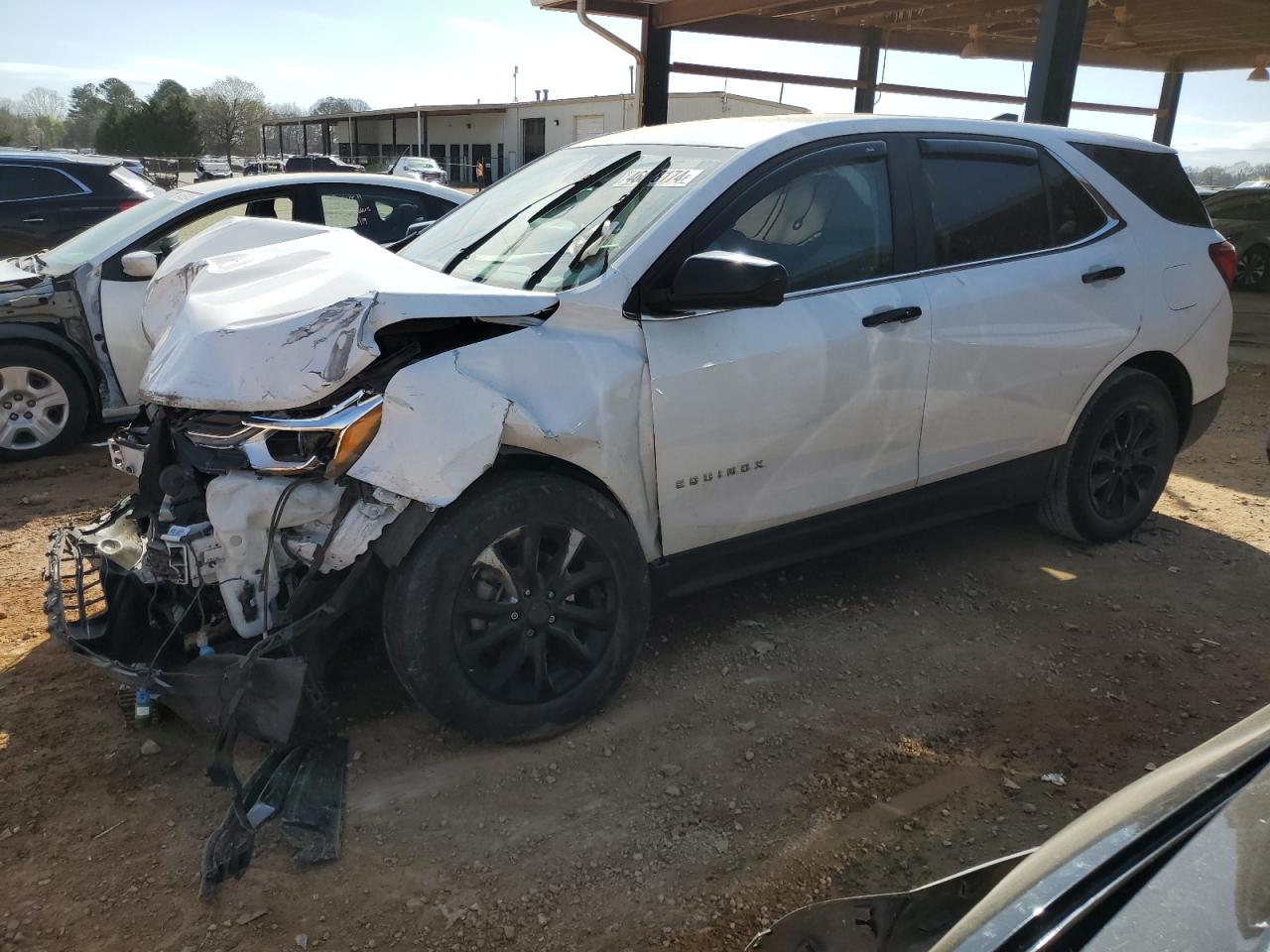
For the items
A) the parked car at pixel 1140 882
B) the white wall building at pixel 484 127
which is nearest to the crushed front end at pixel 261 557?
the parked car at pixel 1140 882

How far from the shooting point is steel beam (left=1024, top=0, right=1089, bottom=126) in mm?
6812

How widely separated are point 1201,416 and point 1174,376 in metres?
0.31

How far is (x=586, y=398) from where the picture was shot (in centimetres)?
295

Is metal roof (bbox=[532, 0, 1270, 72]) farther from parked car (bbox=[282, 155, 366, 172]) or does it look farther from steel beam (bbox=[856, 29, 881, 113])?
parked car (bbox=[282, 155, 366, 172])

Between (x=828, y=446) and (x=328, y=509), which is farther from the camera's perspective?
(x=828, y=446)

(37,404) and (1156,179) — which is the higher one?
(1156,179)

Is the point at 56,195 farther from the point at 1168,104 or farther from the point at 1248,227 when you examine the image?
the point at 1248,227

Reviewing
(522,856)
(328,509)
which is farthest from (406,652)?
(522,856)

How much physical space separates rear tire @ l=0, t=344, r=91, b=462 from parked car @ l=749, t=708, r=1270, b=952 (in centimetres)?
585

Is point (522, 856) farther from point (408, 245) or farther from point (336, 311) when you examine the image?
point (408, 245)

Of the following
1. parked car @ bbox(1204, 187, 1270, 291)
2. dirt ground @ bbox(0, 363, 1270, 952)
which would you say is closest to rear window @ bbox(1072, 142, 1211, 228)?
dirt ground @ bbox(0, 363, 1270, 952)

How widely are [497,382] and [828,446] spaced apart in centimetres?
127

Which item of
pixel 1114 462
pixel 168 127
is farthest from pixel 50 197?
pixel 168 127

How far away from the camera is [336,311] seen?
Result: 109 inches
